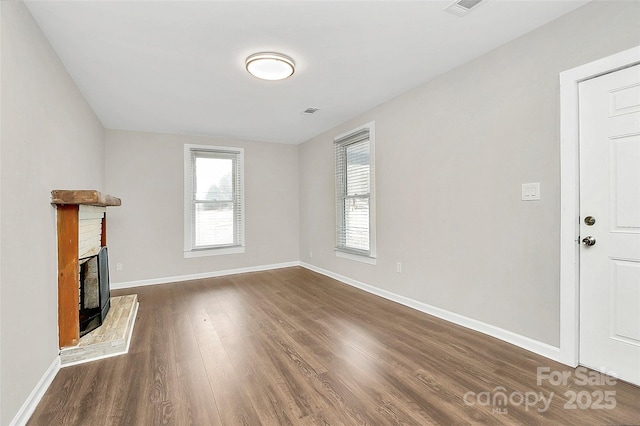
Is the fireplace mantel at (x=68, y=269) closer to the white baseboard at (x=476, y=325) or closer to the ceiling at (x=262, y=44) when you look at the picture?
the ceiling at (x=262, y=44)

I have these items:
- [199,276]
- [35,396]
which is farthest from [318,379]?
[199,276]

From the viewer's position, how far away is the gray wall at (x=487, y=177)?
2191 millimetres

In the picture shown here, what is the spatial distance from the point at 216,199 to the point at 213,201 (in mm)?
66

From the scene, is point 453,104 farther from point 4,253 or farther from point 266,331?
point 4,253

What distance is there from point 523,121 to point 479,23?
0.84 metres

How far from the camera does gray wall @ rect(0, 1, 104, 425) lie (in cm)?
158

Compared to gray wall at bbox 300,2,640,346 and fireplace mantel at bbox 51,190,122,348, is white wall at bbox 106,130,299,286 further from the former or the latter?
gray wall at bbox 300,2,640,346

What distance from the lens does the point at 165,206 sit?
4.93 metres

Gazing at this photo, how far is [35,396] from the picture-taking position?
5.97 ft

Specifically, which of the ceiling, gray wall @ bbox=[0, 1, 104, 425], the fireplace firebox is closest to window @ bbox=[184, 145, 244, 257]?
the ceiling

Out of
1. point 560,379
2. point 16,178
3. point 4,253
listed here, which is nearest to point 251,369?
point 4,253

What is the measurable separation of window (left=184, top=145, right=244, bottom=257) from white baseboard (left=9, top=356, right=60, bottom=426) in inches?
118

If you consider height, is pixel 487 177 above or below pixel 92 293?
above

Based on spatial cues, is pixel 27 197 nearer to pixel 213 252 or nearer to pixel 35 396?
pixel 35 396
